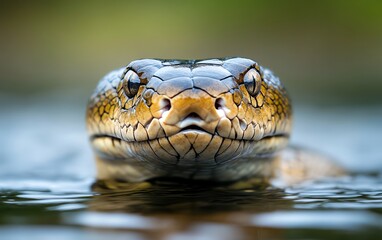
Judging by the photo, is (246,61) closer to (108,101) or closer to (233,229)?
(108,101)

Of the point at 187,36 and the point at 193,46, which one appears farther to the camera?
the point at 187,36

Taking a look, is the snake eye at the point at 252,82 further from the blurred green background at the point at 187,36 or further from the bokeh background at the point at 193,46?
the blurred green background at the point at 187,36

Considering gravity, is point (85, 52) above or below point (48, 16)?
below

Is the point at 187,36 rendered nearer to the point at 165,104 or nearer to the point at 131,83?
the point at 131,83

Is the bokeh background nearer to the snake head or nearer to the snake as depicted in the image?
the snake

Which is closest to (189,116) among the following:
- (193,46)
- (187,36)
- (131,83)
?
(131,83)

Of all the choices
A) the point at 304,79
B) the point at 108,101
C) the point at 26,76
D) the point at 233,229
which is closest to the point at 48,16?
the point at 26,76
